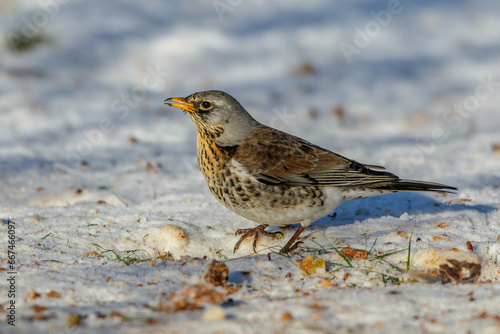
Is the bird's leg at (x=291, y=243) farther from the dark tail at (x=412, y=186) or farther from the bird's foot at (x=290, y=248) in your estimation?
the dark tail at (x=412, y=186)

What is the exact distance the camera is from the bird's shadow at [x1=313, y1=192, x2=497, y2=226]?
18.5ft

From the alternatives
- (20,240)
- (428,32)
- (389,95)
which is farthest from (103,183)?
(428,32)

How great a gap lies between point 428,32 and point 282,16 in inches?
125

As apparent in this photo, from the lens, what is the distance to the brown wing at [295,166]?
5094mm

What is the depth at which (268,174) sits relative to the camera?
5078 mm

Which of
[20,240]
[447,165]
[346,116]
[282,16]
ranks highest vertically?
[282,16]

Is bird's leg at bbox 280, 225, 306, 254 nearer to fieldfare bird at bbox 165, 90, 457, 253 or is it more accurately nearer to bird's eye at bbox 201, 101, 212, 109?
fieldfare bird at bbox 165, 90, 457, 253

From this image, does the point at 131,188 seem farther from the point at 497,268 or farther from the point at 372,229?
the point at 497,268

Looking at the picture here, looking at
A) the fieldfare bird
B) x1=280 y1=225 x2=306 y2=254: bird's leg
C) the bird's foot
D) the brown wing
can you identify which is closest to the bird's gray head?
the fieldfare bird

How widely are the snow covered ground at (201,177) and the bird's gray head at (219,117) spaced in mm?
811

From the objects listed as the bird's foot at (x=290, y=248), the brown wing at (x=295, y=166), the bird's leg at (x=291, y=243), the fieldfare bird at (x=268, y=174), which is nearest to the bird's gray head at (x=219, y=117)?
the fieldfare bird at (x=268, y=174)

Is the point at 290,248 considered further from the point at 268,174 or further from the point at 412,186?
the point at 412,186

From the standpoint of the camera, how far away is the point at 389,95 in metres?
10.5

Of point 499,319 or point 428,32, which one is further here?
point 428,32
